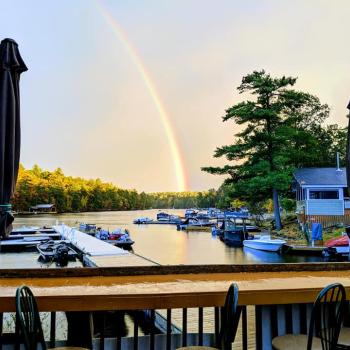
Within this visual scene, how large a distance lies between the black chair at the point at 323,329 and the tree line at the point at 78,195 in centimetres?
8683

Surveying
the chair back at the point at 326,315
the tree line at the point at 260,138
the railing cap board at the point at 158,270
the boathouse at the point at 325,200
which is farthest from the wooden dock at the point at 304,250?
the chair back at the point at 326,315

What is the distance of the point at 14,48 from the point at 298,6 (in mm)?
20397

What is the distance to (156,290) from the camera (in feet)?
8.24

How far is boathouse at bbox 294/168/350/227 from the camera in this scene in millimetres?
27188

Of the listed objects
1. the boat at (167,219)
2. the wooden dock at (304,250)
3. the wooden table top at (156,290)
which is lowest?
the boat at (167,219)

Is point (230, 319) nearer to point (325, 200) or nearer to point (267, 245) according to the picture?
point (267, 245)

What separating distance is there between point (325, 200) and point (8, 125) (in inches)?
1040

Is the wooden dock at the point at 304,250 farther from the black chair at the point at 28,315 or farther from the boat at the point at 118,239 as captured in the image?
the black chair at the point at 28,315

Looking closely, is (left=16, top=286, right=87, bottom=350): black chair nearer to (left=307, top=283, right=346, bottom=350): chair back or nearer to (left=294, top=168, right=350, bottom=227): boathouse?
(left=307, top=283, right=346, bottom=350): chair back

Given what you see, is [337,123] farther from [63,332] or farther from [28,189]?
[28,189]

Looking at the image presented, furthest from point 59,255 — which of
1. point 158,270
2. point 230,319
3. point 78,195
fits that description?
point 78,195

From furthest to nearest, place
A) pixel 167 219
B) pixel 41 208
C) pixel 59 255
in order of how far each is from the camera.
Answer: pixel 41 208 < pixel 167 219 < pixel 59 255

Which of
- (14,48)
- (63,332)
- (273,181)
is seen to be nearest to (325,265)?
(14,48)

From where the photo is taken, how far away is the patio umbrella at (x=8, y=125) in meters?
3.55
